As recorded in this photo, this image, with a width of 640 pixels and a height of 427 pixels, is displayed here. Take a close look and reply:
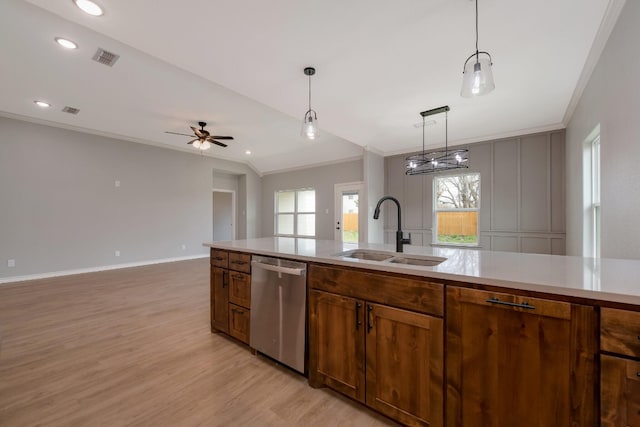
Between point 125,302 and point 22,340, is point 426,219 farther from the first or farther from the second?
point 22,340

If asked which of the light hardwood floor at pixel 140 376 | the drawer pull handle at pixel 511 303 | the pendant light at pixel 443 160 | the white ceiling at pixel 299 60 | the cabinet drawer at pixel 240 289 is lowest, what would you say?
the light hardwood floor at pixel 140 376

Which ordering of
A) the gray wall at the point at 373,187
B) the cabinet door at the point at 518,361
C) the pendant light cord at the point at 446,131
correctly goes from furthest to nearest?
1. the gray wall at the point at 373,187
2. the pendant light cord at the point at 446,131
3. the cabinet door at the point at 518,361

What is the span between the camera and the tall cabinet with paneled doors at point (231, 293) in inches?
86.7

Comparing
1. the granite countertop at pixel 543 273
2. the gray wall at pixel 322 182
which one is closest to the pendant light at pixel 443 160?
the granite countertop at pixel 543 273

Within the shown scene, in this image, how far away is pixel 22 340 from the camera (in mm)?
2367

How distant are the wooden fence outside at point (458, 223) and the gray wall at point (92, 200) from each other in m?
6.02

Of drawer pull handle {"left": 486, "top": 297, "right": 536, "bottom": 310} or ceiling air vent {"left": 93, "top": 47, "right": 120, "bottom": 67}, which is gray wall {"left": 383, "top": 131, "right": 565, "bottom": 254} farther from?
ceiling air vent {"left": 93, "top": 47, "right": 120, "bottom": 67}

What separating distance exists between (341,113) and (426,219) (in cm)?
312

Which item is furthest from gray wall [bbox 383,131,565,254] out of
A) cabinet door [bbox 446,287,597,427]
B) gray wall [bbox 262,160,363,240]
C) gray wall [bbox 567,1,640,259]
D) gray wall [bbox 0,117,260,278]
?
gray wall [bbox 0,117,260,278]

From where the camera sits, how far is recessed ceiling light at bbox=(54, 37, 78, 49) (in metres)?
2.55

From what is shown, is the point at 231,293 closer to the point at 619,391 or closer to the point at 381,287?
the point at 381,287

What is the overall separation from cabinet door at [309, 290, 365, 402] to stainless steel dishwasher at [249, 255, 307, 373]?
0.33 ft

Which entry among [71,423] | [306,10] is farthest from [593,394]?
[306,10]

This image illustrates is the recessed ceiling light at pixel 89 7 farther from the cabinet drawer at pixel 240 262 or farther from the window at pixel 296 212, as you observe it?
the window at pixel 296 212
